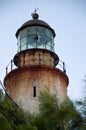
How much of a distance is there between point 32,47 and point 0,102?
28.2ft

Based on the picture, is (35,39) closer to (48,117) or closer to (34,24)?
(34,24)

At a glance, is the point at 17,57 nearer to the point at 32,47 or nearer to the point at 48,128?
the point at 32,47

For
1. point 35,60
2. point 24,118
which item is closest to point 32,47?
point 35,60

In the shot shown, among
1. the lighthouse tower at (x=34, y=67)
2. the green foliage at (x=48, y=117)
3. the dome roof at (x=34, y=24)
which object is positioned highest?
the dome roof at (x=34, y=24)

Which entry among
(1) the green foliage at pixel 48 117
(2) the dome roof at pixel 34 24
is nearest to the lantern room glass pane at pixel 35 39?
(2) the dome roof at pixel 34 24

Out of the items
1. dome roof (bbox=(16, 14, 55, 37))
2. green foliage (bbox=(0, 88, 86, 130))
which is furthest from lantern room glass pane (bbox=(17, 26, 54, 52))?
green foliage (bbox=(0, 88, 86, 130))

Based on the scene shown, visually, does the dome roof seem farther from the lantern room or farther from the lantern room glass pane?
the lantern room glass pane

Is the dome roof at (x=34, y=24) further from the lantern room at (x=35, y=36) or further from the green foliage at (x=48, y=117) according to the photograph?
the green foliage at (x=48, y=117)

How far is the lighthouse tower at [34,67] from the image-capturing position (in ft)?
39.7

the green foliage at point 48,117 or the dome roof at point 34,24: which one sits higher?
the dome roof at point 34,24

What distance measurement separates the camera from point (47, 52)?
12.9 metres

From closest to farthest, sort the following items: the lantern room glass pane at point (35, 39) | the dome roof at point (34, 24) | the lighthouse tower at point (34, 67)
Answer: the lighthouse tower at point (34, 67)
the lantern room glass pane at point (35, 39)
the dome roof at point (34, 24)

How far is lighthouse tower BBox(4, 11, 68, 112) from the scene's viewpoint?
39.7 feet

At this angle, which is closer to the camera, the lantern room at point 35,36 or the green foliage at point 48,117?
the green foliage at point 48,117
